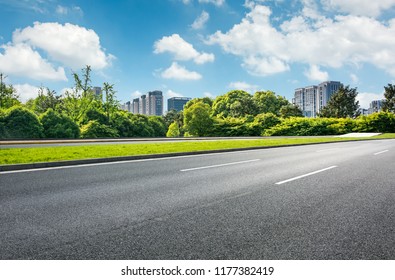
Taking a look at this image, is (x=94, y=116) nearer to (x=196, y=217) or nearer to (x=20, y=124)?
(x=20, y=124)

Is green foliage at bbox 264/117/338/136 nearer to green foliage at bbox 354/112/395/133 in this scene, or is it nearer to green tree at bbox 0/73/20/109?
green foliage at bbox 354/112/395/133

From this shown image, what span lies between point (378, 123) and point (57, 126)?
53327mm

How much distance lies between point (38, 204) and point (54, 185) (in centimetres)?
162

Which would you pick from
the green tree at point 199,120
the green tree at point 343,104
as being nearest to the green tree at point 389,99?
the green tree at point 343,104

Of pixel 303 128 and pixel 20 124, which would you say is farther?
pixel 303 128

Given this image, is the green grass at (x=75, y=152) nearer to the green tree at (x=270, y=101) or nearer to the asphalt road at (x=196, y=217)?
the asphalt road at (x=196, y=217)

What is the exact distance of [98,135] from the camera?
4338cm

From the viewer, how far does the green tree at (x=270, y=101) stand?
7675 cm

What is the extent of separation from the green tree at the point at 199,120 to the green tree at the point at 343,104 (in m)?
38.5

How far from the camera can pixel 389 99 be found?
74812mm

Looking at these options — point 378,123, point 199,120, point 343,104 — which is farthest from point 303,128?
point 343,104

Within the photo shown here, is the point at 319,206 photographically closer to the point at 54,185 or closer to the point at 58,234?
the point at 58,234
